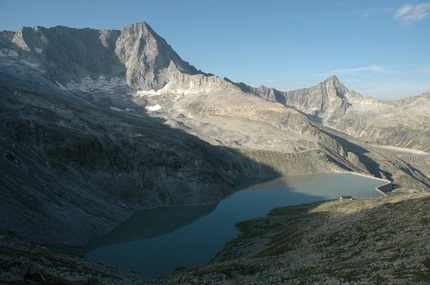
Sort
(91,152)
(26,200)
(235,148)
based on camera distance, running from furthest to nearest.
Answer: (235,148), (91,152), (26,200)

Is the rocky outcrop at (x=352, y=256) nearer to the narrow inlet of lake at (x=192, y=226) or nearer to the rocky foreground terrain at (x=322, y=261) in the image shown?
the rocky foreground terrain at (x=322, y=261)

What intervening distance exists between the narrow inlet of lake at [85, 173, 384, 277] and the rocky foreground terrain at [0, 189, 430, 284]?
16859mm

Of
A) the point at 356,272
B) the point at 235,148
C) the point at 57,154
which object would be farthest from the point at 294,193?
the point at 356,272

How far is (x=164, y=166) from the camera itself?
129 meters

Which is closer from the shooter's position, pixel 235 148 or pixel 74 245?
pixel 74 245

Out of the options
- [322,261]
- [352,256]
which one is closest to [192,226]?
[322,261]

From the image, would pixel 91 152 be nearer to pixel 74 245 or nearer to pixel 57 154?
pixel 57 154

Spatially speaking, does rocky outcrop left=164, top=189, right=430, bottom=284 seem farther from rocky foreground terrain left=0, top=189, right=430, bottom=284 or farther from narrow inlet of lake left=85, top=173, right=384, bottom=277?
narrow inlet of lake left=85, top=173, right=384, bottom=277

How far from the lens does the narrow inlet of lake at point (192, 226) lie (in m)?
65.6

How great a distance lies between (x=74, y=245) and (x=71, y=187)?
28136 millimetres

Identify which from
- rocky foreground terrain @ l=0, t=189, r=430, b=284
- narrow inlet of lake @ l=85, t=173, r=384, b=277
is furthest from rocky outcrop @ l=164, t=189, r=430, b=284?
narrow inlet of lake @ l=85, t=173, r=384, b=277

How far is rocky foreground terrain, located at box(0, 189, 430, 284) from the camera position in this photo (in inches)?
948

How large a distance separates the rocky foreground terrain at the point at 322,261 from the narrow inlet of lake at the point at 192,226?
16.9 metres

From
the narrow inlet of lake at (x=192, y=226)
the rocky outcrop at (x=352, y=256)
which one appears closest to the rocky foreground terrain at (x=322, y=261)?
the rocky outcrop at (x=352, y=256)
